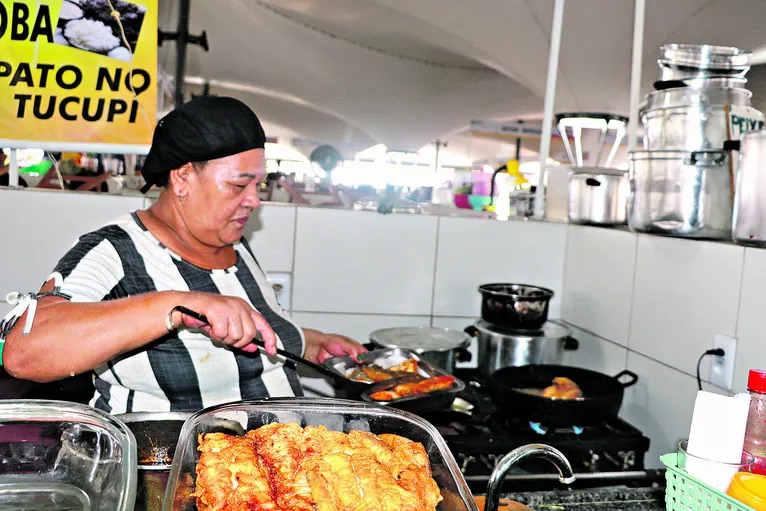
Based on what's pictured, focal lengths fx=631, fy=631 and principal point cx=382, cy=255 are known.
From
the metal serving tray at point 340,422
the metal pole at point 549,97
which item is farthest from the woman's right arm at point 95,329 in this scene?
the metal pole at point 549,97

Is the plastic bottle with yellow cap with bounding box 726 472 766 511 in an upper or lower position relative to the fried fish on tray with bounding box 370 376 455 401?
upper

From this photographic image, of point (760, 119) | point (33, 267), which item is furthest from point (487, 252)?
point (33, 267)

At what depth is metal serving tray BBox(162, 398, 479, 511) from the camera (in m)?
0.80

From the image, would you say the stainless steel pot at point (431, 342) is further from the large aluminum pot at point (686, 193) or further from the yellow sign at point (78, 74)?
the yellow sign at point (78, 74)

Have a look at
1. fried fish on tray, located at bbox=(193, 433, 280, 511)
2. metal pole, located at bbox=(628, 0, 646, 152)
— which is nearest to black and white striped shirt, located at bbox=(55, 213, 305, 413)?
fried fish on tray, located at bbox=(193, 433, 280, 511)

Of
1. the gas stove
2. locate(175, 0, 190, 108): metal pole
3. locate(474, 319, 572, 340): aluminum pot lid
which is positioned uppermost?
locate(175, 0, 190, 108): metal pole

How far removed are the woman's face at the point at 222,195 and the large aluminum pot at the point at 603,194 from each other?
129 centimetres

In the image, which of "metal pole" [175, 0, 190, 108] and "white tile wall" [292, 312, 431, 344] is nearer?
"white tile wall" [292, 312, 431, 344]

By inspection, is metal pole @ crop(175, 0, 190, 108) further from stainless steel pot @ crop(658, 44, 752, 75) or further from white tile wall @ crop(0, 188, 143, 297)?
stainless steel pot @ crop(658, 44, 752, 75)

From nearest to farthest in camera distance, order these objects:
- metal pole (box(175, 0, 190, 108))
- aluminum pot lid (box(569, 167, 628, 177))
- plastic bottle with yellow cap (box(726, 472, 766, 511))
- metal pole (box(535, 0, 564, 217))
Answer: plastic bottle with yellow cap (box(726, 472, 766, 511))
aluminum pot lid (box(569, 167, 628, 177))
metal pole (box(535, 0, 564, 217))
metal pole (box(175, 0, 190, 108))

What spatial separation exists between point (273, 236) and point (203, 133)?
2.90 feet

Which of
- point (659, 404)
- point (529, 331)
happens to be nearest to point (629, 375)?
point (659, 404)

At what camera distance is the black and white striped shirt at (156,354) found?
1.40m

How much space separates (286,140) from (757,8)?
4.81 meters
